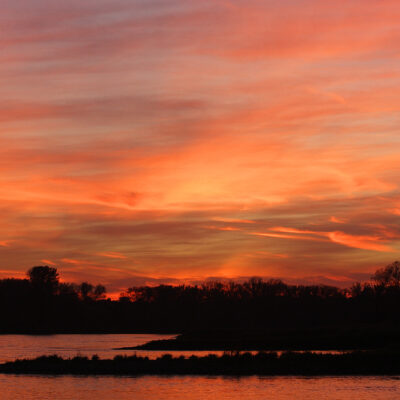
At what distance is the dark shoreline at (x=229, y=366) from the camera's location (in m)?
65.8

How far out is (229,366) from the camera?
67250 millimetres

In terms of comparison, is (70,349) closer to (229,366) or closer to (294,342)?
(294,342)

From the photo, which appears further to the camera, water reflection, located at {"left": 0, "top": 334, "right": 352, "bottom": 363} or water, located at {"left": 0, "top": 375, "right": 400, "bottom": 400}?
water reflection, located at {"left": 0, "top": 334, "right": 352, "bottom": 363}

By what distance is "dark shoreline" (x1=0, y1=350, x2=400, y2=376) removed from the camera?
65.8 metres

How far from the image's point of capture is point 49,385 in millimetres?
59031

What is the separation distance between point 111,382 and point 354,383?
20.0 meters

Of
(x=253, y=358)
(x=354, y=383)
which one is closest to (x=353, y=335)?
(x=253, y=358)

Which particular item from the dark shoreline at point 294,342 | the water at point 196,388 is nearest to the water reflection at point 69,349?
the dark shoreline at point 294,342

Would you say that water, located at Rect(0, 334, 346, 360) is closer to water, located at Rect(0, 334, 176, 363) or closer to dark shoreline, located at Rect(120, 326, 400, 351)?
water, located at Rect(0, 334, 176, 363)

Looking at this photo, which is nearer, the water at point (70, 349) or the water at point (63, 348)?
the water at point (70, 349)

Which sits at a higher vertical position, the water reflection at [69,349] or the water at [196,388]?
the water reflection at [69,349]

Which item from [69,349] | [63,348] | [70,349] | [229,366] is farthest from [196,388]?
[63,348]

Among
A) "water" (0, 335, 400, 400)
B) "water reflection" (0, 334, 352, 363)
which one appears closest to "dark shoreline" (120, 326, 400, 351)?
"water reflection" (0, 334, 352, 363)

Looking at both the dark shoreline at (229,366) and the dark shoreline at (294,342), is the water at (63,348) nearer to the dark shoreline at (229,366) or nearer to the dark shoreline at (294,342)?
the dark shoreline at (294,342)
